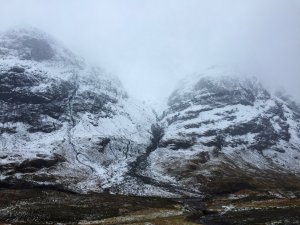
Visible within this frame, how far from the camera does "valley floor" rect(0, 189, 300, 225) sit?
90375 millimetres

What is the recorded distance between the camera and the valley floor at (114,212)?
90375 millimetres

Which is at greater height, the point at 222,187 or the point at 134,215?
the point at 222,187

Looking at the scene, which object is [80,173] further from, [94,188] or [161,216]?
[161,216]

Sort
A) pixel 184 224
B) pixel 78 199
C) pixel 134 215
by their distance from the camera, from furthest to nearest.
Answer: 1. pixel 78 199
2. pixel 134 215
3. pixel 184 224

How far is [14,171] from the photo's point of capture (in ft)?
596

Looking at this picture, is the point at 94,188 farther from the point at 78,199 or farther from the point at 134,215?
the point at 134,215

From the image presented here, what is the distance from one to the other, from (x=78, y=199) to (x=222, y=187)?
77100 mm

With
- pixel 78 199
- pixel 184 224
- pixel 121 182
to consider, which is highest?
pixel 121 182

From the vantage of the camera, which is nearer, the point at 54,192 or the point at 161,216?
the point at 161,216

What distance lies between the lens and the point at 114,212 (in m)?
109

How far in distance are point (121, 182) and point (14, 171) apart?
46269 mm

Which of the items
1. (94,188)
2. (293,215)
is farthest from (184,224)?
(94,188)

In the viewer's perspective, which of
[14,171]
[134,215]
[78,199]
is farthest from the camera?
[14,171]

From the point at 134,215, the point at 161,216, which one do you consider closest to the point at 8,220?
the point at 134,215
